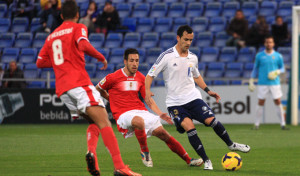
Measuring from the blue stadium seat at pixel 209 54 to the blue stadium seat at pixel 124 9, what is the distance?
4250 mm

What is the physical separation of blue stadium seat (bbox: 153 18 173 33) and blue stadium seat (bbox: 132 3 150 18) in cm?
94

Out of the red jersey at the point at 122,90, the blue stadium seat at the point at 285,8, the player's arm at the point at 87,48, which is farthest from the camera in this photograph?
the blue stadium seat at the point at 285,8

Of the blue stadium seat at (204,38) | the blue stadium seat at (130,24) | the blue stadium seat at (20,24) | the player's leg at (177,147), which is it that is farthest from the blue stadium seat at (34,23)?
the player's leg at (177,147)

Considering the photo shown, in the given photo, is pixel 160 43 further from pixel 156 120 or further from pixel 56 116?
pixel 156 120

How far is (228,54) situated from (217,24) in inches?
70.2

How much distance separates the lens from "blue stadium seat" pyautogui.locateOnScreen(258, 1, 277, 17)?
21.5m

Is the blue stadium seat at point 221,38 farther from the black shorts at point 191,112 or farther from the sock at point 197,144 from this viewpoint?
the sock at point 197,144

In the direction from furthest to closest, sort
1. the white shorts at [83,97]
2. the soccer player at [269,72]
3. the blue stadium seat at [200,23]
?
the blue stadium seat at [200,23] < the soccer player at [269,72] < the white shorts at [83,97]

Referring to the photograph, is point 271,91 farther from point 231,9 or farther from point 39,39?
point 39,39

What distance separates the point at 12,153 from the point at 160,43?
11892mm

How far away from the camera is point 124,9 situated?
23.3m

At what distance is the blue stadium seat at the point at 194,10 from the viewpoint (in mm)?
22281

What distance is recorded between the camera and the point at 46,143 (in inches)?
470

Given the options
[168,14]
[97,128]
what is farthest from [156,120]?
[168,14]
